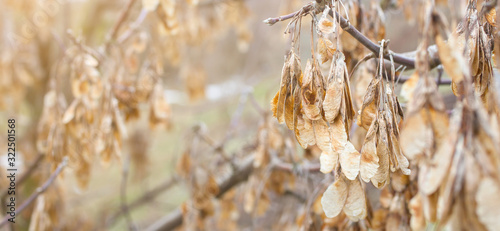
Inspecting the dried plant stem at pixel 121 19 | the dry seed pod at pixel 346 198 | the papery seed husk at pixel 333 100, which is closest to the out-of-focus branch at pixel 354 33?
the papery seed husk at pixel 333 100

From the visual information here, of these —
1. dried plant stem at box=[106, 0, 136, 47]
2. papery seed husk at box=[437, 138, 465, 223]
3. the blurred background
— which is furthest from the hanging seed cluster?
dried plant stem at box=[106, 0, 136, 47]

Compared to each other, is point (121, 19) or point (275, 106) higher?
point (121, 19)

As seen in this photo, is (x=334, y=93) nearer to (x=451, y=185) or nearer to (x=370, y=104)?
(x=370, y=104)

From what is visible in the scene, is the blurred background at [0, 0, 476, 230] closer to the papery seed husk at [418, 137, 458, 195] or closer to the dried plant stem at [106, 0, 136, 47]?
the dried plant stem at [106, 0, 136, 47]

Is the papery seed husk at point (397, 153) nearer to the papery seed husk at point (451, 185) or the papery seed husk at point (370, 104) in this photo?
the papery seed husk at point (370, 104)

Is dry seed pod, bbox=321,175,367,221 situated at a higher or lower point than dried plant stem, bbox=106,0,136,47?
lower

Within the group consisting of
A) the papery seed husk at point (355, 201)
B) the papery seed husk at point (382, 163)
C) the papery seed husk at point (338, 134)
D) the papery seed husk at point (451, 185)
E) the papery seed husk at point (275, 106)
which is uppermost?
the papery seed husk at point (275, 106)

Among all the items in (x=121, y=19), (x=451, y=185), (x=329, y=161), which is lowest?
(x=451, y=185)

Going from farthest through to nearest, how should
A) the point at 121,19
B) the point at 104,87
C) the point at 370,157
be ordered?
the point at 121,19 → the point at 104,87 → the point at 370,157

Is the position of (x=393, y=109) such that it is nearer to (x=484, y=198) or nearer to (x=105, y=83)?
(x=484, y=198)

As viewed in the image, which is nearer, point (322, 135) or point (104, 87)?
point (322, 135)

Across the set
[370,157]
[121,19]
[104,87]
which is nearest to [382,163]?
[370,157]
